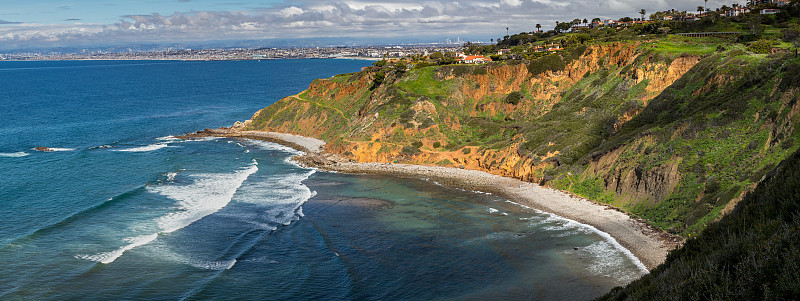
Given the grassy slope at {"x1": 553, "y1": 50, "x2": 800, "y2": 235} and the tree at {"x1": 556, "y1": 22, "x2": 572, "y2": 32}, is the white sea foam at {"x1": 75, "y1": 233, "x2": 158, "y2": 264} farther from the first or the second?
the tree at {"x1": 556, "y1": 22, "x2": 572, "y2": 32}

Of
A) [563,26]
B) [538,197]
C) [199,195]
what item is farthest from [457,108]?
[563,26]

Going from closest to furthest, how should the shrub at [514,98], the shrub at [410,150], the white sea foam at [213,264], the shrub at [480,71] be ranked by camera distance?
the white sea foam at [213,264]
the shrub at [410,150]
the shrub at [514,98]
the shrub at [480,71]

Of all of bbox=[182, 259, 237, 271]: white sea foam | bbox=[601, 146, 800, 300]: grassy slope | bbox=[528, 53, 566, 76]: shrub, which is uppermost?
bbox=[528, 53, 566, 76]: shrub

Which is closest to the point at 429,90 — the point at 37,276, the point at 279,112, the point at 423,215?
the point at 279,112

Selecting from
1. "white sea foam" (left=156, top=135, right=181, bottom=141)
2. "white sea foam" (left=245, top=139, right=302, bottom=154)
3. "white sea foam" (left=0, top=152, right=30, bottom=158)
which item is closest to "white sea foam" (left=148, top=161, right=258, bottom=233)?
"white sea foam" (left=245, top=139, right=302, bottom=154)

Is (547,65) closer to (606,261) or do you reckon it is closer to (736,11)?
(736,11)

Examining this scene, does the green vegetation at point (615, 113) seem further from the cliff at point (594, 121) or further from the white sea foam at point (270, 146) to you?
the white sea foam at point (270, 146)

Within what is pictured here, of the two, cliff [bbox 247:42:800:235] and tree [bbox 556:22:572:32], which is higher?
tree [bbox 556:22:572:32]

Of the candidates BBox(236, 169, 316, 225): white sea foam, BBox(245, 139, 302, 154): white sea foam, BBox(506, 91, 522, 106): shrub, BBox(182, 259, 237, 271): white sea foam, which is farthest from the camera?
BBox(245, 139, 302, 154): white sea foam

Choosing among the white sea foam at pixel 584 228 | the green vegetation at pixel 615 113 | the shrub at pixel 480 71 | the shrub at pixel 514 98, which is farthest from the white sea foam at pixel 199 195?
the shrub at pixel 514 98
